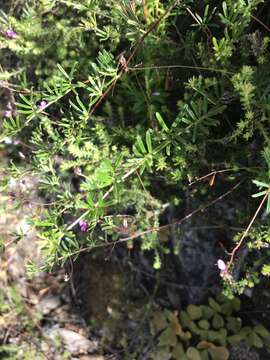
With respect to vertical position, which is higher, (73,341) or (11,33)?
(11,33)

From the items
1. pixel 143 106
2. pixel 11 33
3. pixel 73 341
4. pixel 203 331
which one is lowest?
pixel 73 341

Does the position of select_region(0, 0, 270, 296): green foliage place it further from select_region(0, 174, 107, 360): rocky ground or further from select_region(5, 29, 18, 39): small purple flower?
select_region(0, 174, 107, 360): rocky ground

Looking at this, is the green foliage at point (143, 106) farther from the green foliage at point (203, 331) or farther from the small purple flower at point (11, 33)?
the green foliage at point (203, 331)

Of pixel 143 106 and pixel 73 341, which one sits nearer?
pixel 143 106

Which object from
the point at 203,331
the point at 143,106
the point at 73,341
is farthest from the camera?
the point at 73,341

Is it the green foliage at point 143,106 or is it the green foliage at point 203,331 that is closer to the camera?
the green foliage at point 143,106

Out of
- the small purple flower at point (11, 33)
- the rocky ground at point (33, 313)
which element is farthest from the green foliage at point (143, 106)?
the rocky ground at point (33, 313)

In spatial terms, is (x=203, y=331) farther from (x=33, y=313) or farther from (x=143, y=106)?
(x=143, y=106)

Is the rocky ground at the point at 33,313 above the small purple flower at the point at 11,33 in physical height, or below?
below

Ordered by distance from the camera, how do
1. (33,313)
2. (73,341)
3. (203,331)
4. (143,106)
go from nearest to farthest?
1. (143,106)
2. (203,331)
3. (73,341)
4. (33,313)

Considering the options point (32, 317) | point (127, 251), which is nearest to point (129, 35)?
point (127, 251)

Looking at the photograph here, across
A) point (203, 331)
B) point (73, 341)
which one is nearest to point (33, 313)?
point (73, 341)

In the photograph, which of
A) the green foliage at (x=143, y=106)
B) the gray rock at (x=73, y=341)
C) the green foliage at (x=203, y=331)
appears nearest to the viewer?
the green foliage at (x=143, y=106)
